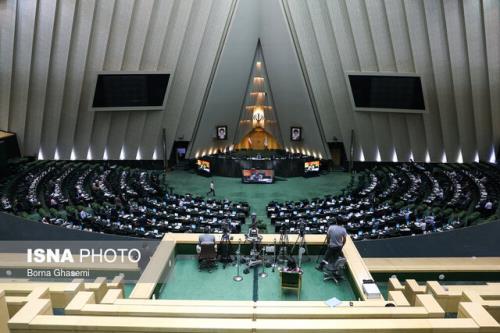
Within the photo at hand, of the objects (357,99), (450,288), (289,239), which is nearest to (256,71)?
(357,99)

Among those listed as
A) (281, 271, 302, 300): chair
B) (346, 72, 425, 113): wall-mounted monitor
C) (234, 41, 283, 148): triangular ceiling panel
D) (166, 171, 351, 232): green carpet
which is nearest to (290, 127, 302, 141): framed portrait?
(234, 41, 283, 148): triangular ceiling panel

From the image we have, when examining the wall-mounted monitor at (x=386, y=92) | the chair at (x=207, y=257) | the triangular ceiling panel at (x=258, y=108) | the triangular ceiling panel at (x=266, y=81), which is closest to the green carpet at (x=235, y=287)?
the chair at (x=207, y=257)

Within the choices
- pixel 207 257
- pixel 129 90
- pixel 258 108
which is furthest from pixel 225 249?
pixel 258 108

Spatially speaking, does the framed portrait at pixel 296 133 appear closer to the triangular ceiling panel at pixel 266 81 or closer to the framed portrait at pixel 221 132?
the triangular ceiling panel at pixel 266 81

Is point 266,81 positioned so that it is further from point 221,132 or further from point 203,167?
point 203,167

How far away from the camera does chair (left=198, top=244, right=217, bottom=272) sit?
346 inches

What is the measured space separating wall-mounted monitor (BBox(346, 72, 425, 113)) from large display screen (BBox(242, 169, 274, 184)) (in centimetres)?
763

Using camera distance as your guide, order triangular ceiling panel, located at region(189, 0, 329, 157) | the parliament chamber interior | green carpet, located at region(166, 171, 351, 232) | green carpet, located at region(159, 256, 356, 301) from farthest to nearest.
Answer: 1. triangular ceiling panel, located at region(189, 0, 329, 157)
2. green carpet, located at region(166, 171, 351, 232)
3. the parliament chamber interior
4. green carpet, located at region(159, 256, 356, 301)

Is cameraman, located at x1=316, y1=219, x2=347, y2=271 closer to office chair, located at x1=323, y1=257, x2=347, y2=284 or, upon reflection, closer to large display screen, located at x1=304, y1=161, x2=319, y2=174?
office chair, located at x1=323, y1=257, x2=347, y2=284

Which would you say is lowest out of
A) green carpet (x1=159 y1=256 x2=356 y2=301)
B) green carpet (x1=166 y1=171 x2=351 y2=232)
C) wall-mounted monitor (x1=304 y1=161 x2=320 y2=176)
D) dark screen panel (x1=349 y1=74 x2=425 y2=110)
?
green carpet (x1=159 y1=256 x2=356 y2=301)

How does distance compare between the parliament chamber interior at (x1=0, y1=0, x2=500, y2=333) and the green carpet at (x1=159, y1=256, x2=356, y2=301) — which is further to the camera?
the parliament chamber interior at (x1=0, y1=0, x2=500, y2=333)

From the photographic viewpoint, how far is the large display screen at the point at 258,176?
85.9 ft

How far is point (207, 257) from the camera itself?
884 cm

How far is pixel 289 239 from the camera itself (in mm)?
9391
